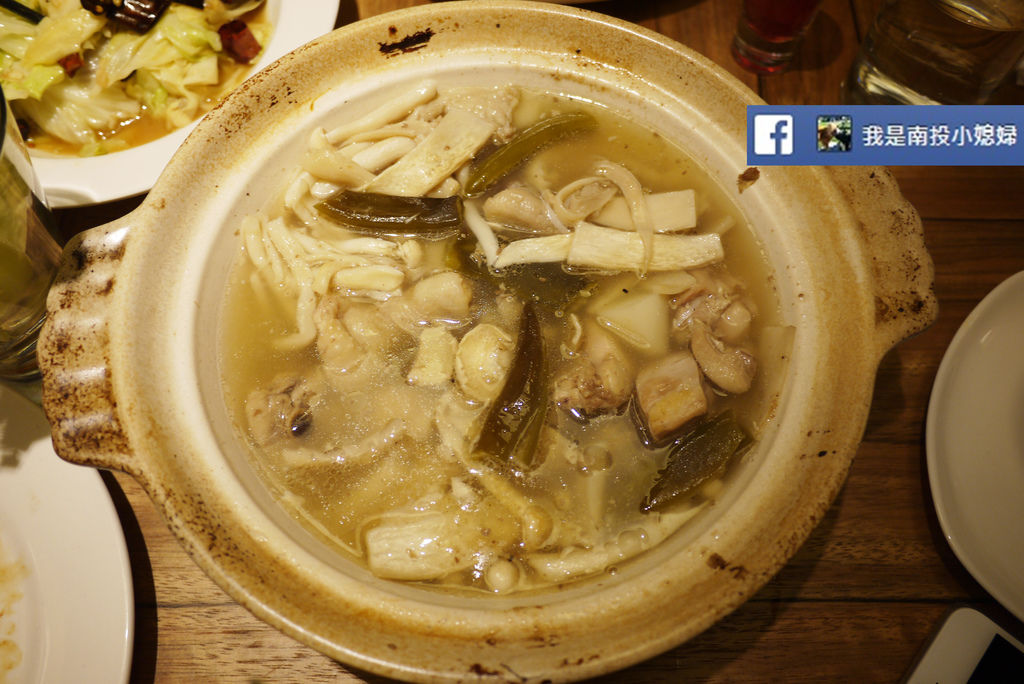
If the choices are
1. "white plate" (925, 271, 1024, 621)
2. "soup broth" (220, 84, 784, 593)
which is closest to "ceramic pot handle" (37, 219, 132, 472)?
"soup broth" (220, 84, 784, 593)

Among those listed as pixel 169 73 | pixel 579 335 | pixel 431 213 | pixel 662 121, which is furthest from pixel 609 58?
pixel 169 73

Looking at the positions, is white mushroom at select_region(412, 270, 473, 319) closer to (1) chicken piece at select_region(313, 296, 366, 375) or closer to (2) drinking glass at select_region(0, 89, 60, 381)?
(1) chicken piece at select_region(313, 296, 366, 375)

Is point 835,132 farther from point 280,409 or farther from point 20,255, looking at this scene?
point 20,255

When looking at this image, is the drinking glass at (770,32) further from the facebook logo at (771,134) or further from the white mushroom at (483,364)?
the white mushroom at (483,364)

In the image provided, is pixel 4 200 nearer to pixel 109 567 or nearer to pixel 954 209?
pixel 109 567

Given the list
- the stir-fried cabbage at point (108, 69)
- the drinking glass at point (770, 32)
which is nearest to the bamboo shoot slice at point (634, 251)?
the drinking glass at point (770, 32)

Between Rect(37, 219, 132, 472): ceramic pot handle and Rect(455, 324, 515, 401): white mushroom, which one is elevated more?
Rect(37, 219, 132, 472): ceramic pot handle

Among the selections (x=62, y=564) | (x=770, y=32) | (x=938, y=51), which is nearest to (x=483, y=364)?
(x=62, y=564)
